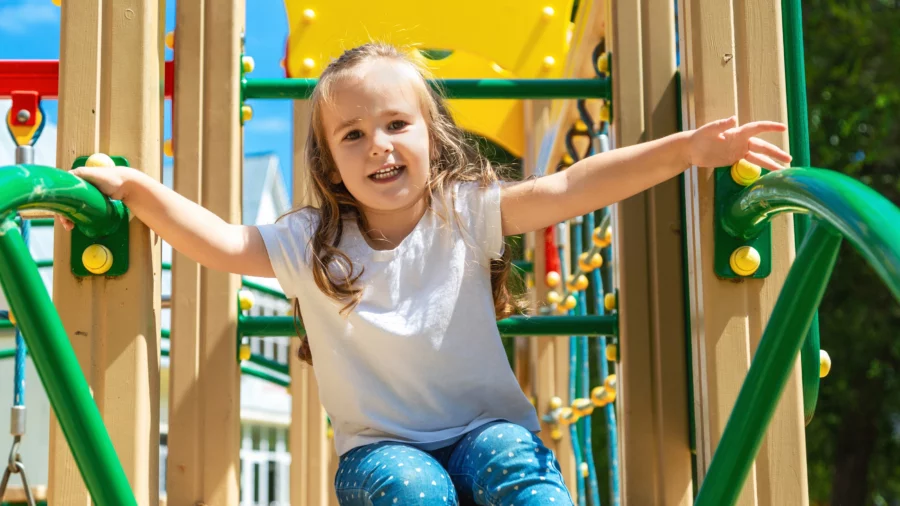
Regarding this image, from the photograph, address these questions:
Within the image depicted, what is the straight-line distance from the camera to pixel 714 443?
57.6 inches

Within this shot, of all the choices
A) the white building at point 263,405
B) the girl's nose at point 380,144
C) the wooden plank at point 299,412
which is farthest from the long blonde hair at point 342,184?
the white building at point 263,405

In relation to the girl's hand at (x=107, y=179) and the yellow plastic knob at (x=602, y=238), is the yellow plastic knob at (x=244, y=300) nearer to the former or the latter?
the girl's hand at (x=107, y=179)

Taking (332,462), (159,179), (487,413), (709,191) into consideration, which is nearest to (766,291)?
(709,191)

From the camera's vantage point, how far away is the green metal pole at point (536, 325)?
1.75m

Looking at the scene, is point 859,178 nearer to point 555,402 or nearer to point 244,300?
point 555,402

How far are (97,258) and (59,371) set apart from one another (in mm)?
289

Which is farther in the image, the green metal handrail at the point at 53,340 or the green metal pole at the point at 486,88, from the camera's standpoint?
the green metal pole at the point at 486,88

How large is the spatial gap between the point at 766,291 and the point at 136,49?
1.01 m

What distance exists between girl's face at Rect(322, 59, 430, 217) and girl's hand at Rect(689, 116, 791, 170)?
1.45 ft

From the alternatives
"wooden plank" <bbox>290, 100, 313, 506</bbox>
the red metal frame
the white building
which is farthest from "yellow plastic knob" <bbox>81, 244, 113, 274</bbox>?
the white building

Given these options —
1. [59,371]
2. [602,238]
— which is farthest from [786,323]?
[602,238]

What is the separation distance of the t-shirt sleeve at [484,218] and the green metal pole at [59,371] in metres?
0.67

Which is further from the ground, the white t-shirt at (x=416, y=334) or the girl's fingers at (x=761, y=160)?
the girl's fingers at (x=761, y=160)

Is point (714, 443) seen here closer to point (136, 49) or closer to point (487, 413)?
point (487, 413)
